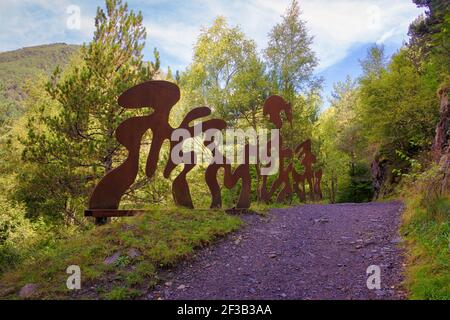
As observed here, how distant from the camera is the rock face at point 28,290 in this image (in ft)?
11.4

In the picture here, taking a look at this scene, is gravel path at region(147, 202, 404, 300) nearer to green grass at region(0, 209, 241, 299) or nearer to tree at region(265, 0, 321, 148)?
green grass at region(0, 209, 241, 299)

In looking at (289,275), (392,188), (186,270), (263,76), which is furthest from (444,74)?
(186,270)

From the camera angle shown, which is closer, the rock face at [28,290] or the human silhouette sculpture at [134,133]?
the rock face at [28,290]

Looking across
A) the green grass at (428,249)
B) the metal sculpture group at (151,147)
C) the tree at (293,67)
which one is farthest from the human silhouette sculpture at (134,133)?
the tree at (293,67)

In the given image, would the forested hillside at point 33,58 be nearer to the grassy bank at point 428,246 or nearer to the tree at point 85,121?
the tree at point 85,121

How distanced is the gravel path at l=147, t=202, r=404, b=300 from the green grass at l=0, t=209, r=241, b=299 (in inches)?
8.5

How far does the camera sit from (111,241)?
180 inches

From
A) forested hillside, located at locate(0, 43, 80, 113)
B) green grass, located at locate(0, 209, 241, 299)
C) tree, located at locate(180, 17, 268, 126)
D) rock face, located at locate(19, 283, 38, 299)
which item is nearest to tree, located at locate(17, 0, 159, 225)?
green grass, located at locate(0, 209, 241, 299)

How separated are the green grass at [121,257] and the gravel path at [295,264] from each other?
215mm

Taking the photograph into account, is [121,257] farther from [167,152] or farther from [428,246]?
[167,152]

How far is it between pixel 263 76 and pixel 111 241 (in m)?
13.1

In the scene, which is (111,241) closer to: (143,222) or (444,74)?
(143,222)

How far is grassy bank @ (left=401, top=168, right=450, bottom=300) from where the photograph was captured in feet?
10.6
